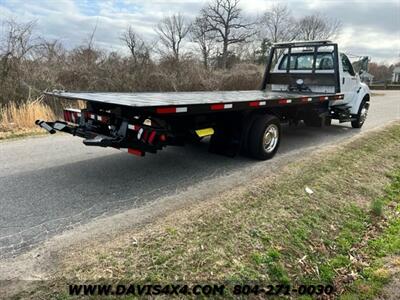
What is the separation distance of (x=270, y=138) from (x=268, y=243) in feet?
10.5

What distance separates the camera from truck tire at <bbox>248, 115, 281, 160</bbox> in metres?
6.25

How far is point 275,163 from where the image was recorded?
6.33m

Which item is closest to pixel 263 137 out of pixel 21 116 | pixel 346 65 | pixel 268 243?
pixel 268 243

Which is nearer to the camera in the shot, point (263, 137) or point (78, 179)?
point (78, 179)

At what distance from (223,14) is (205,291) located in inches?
1965

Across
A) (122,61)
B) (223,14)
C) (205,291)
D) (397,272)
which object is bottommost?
(397,272)

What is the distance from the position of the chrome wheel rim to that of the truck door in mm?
3643

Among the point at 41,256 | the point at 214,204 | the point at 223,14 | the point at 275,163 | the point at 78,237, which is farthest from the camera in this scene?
the point at 223,14

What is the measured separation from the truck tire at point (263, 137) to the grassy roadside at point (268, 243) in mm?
703

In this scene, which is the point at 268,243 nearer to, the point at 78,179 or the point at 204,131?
the point at 204,131

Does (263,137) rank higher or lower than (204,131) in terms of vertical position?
lower

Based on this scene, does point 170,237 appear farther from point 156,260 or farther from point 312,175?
point 312,175

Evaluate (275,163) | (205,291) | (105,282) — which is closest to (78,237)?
(105,282)

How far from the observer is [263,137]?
6.32m
